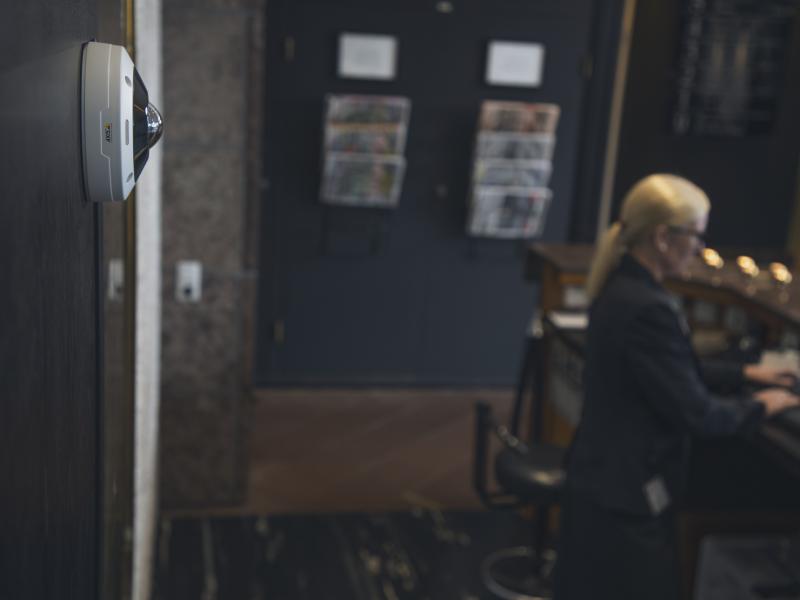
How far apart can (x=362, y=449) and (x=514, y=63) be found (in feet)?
7.75

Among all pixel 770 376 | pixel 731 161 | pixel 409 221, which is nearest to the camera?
pixel 770 376

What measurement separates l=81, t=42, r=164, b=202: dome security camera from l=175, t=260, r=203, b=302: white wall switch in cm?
330

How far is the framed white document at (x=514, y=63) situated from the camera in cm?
598

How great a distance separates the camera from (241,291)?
4211mm

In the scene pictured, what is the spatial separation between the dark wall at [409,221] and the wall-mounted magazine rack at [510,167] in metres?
0.13

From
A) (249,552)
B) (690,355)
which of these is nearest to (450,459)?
(249,552)

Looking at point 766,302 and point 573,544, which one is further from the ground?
point 766,302

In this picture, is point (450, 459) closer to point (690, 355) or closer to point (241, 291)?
point (241, 291)

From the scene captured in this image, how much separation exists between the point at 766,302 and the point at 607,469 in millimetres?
1246

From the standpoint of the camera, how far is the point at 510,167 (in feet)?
19.8

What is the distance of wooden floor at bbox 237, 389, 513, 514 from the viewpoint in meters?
4.70

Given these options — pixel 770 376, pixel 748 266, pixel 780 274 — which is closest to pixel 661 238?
pixel 770 376

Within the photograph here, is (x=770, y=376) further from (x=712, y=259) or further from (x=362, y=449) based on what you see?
(x=362, y=449)

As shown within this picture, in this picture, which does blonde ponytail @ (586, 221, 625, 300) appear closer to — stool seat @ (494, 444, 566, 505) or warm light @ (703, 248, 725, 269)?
stool seat @ (494, 444, 566, 505)
